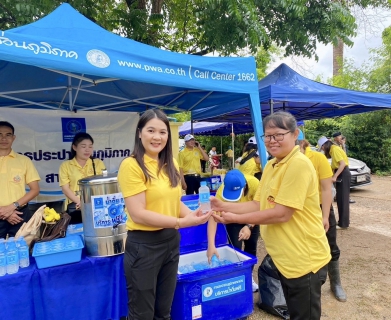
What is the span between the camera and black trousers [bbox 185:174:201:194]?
6.56 m

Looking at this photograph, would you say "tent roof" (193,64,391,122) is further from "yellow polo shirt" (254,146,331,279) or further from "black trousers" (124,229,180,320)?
"black trousers" (124,229,180,320)

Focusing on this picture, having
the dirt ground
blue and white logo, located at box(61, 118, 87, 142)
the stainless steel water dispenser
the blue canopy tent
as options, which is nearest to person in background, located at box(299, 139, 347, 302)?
the dirt ground

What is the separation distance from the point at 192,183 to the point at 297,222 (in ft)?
16.6

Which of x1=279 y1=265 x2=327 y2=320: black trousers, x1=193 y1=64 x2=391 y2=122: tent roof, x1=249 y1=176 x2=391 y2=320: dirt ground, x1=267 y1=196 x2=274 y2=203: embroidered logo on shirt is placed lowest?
x1=249 y1=176 x2=391 y2=320: dirt ground

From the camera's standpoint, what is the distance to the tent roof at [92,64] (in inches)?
87.0

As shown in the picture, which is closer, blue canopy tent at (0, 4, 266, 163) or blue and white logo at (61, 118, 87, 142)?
blue canopy tent at (0, 4, 266, 163)

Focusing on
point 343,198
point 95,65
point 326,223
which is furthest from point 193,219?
point 343,198

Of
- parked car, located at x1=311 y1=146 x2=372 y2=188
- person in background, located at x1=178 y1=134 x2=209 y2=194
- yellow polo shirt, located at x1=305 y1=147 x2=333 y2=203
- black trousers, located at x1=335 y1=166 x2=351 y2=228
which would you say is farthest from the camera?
parked car, located at x1=311 y1=146 x2=372 y2=188

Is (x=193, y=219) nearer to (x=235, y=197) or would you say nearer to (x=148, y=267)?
(x=148, y=267)

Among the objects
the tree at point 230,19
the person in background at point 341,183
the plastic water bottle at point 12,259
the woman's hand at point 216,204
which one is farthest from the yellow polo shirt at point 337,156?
the plastic water bottle at point 12,259

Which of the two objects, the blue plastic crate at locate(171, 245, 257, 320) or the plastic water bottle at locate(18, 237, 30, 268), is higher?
the plastic water bottle at locate(18, 237, 30, 268)

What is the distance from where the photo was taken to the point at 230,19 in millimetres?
5285

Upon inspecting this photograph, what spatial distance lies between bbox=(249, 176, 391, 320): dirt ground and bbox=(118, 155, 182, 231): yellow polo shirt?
1.70 meters

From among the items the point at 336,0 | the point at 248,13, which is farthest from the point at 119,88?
the point at 336,0
